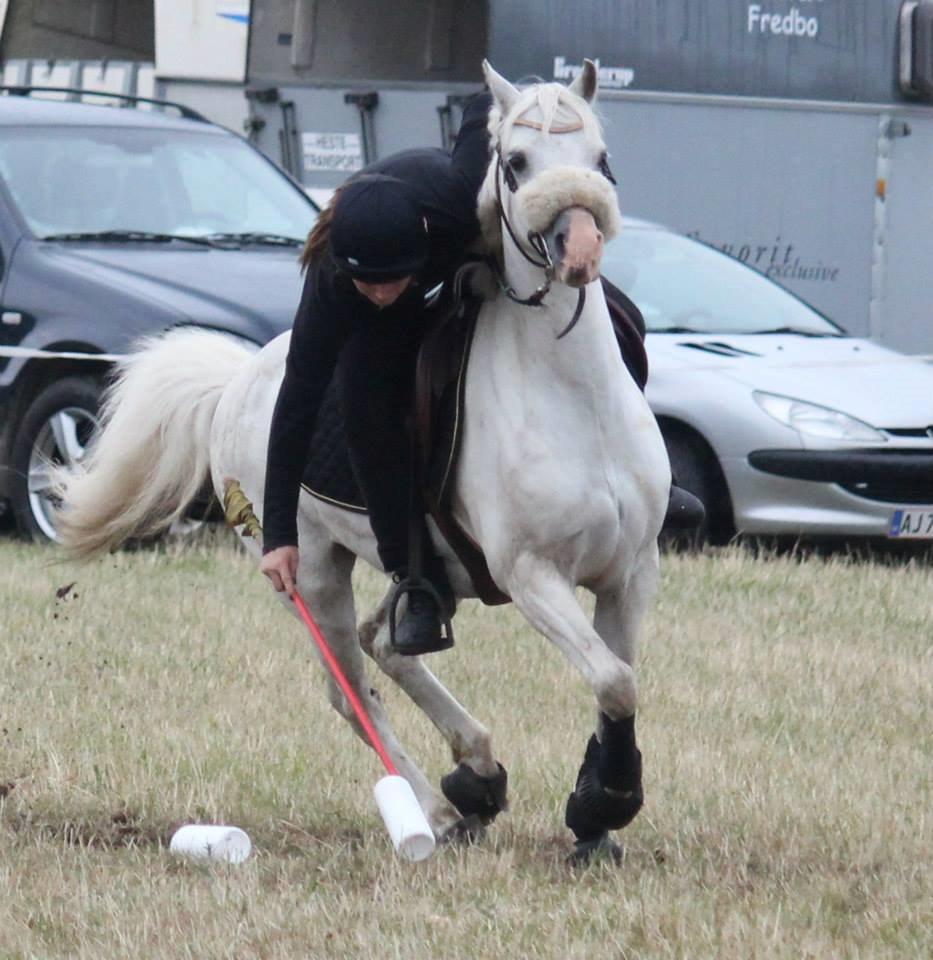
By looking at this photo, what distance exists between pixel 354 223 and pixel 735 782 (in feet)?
6.33

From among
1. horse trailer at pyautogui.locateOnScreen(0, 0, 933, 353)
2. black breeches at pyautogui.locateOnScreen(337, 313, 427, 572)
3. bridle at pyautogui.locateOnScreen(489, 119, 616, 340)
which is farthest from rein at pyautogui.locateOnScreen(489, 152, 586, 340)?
horse trailer at pyautogui.locateOnScreen(0, 0, 933, 353)

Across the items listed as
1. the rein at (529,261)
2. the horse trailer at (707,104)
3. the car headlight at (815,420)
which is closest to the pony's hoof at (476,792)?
the rein at (529,261)

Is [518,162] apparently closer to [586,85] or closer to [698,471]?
[586,85]

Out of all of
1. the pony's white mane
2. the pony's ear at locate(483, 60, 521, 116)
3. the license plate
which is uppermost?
the pony's ear at locate(483, 60, 521, 116)

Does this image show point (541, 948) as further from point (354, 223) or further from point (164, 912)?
point (354, 223)

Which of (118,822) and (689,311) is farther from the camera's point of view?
(689,311)

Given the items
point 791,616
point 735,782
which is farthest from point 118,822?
point 791,616

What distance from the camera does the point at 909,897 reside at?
4691mm

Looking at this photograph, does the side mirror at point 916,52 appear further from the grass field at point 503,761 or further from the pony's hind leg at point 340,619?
the pony's hind leg at point 340,619

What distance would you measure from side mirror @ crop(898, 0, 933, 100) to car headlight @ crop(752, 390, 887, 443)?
16.5 ft

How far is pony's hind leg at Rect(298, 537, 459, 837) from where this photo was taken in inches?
240

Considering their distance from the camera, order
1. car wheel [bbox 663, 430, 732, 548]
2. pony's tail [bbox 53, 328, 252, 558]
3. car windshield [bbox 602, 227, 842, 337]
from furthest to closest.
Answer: car windshield [bbox 602, 227, 842, 337]
car wheel [bbox 663, 430, 732, 548]
pony's tail [bbox 53, 328, 252, 558]

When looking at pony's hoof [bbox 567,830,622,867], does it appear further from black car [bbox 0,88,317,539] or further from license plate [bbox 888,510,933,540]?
license plate [bbox 888,510,933,540]

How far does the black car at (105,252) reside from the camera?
31.7ft
